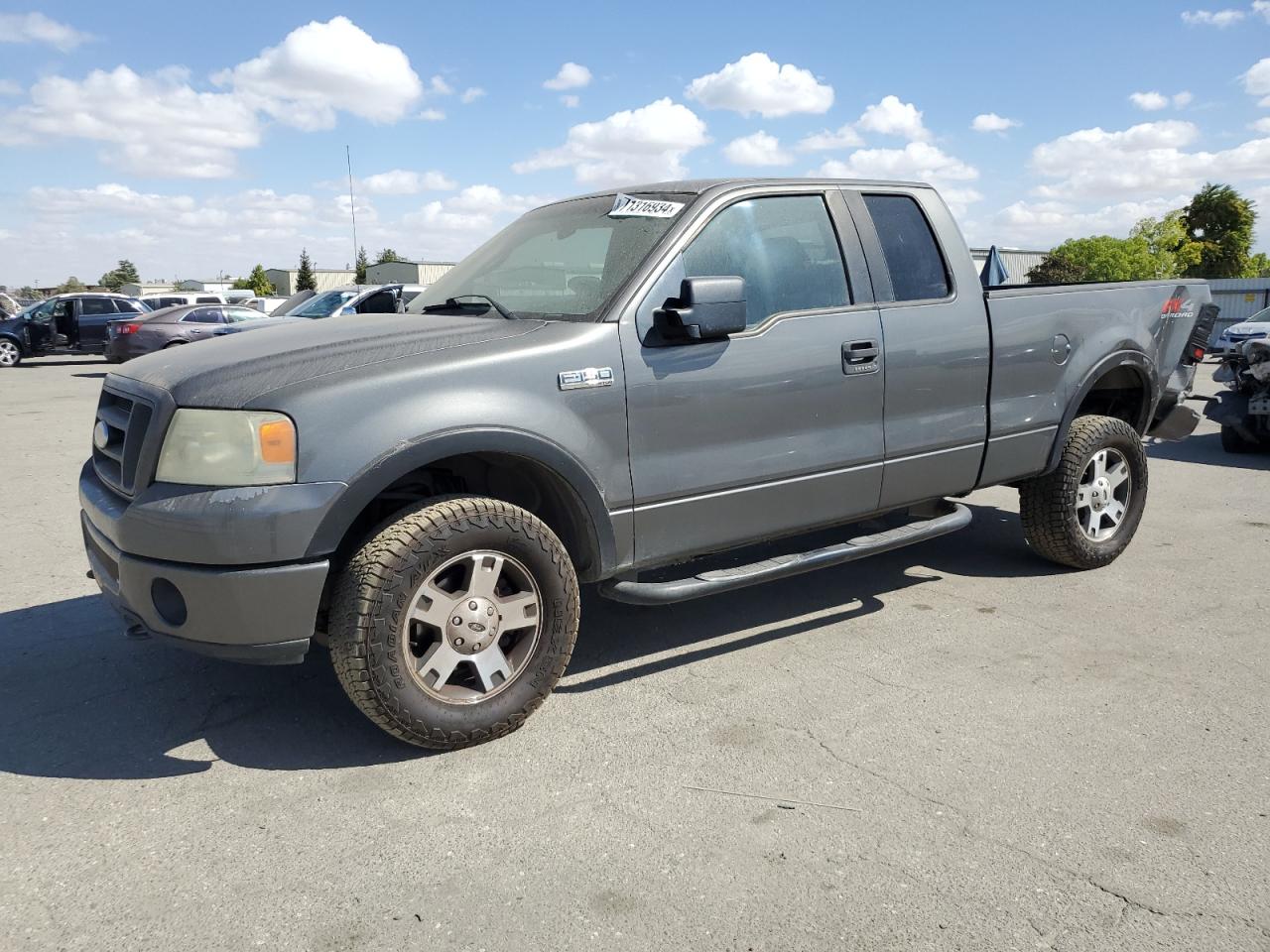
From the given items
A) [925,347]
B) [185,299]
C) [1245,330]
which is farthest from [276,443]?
[185,299]

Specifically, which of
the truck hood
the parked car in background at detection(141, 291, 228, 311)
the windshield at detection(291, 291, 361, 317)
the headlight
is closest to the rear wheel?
the parked car in background at detection(141, 291, 228, 311)

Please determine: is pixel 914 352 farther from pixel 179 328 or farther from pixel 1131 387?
pixel 179 328

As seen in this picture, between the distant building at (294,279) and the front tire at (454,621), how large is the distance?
72.3m

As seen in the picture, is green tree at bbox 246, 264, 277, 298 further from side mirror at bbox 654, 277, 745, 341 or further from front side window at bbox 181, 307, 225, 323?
side mirror at bbox 654, 277, 745, 341

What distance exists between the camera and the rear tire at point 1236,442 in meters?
9.53

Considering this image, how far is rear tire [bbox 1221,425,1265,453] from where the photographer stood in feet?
31.3

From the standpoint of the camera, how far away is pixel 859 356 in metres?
4.14

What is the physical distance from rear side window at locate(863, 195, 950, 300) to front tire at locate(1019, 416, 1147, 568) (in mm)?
1249

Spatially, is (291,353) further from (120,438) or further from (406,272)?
(406,272)

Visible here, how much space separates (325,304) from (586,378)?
13726 millimetres

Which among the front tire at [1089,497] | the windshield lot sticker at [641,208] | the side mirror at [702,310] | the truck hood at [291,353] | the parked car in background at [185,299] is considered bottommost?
the front tire at [1089,497]

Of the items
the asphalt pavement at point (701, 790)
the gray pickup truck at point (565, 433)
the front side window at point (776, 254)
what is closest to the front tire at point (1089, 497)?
the gray pickup truck at point (565, 433)

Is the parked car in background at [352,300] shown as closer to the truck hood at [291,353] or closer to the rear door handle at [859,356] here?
the truck hood at [291,353]

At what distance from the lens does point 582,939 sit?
238cm
